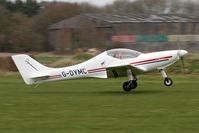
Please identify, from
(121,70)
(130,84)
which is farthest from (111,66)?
(130,84)

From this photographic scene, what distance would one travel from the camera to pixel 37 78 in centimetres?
2184

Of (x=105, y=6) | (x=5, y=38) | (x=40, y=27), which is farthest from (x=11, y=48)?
(x=105, y=6)

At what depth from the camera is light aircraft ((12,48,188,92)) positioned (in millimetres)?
20922

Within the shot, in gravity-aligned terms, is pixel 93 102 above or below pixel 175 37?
above

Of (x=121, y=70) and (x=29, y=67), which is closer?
(x=121, y=70)

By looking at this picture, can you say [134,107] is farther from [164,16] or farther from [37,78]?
[164,16]

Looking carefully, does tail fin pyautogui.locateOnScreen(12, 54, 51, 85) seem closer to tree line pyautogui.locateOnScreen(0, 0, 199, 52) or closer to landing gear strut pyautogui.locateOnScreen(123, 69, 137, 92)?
landing gear strut pyautogui.locateOnScreen(123, 69, 137, 92)

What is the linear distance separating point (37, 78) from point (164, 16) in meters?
64.1

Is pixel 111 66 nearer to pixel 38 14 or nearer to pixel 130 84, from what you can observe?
pixel 130 84

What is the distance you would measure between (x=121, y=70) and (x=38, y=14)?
84507mm

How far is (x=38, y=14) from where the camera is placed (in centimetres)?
10388

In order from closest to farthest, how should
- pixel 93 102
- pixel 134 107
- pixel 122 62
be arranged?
pixel 134 107, pixel 93 102, pixel 122 62

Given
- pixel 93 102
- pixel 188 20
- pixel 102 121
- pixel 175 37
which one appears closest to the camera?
pixel 102 121

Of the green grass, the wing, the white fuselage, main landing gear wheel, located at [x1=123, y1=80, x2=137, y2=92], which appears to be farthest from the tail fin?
main landing gear wheel, located at [x1=123, y1=80, x2=137, y2=92]
